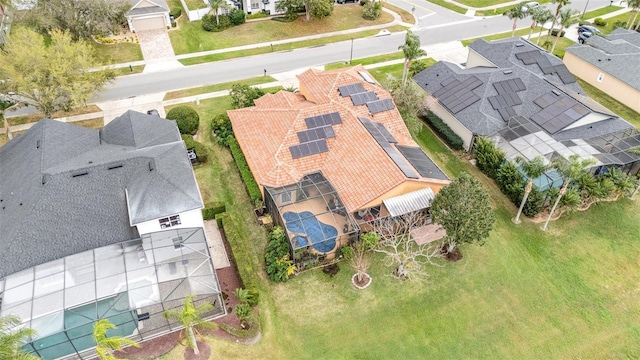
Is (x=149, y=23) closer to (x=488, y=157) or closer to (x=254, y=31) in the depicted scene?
(x=254, y=31)

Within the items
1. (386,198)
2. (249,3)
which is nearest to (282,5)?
(249,3)

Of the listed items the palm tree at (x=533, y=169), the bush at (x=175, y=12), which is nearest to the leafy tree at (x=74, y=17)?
the bush at (x=175, y=12)

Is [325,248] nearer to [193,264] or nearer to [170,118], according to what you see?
[193,264]

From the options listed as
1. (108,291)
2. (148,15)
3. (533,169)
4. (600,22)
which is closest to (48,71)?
(108,291)

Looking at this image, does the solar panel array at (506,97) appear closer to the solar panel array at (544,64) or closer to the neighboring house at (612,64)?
the solar panel array at (544,64)

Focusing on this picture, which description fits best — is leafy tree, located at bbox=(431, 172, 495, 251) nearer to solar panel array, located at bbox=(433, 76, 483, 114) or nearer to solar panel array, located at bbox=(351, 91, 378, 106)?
solar panel array, located at bbox=(351, 91, 378, 106)
